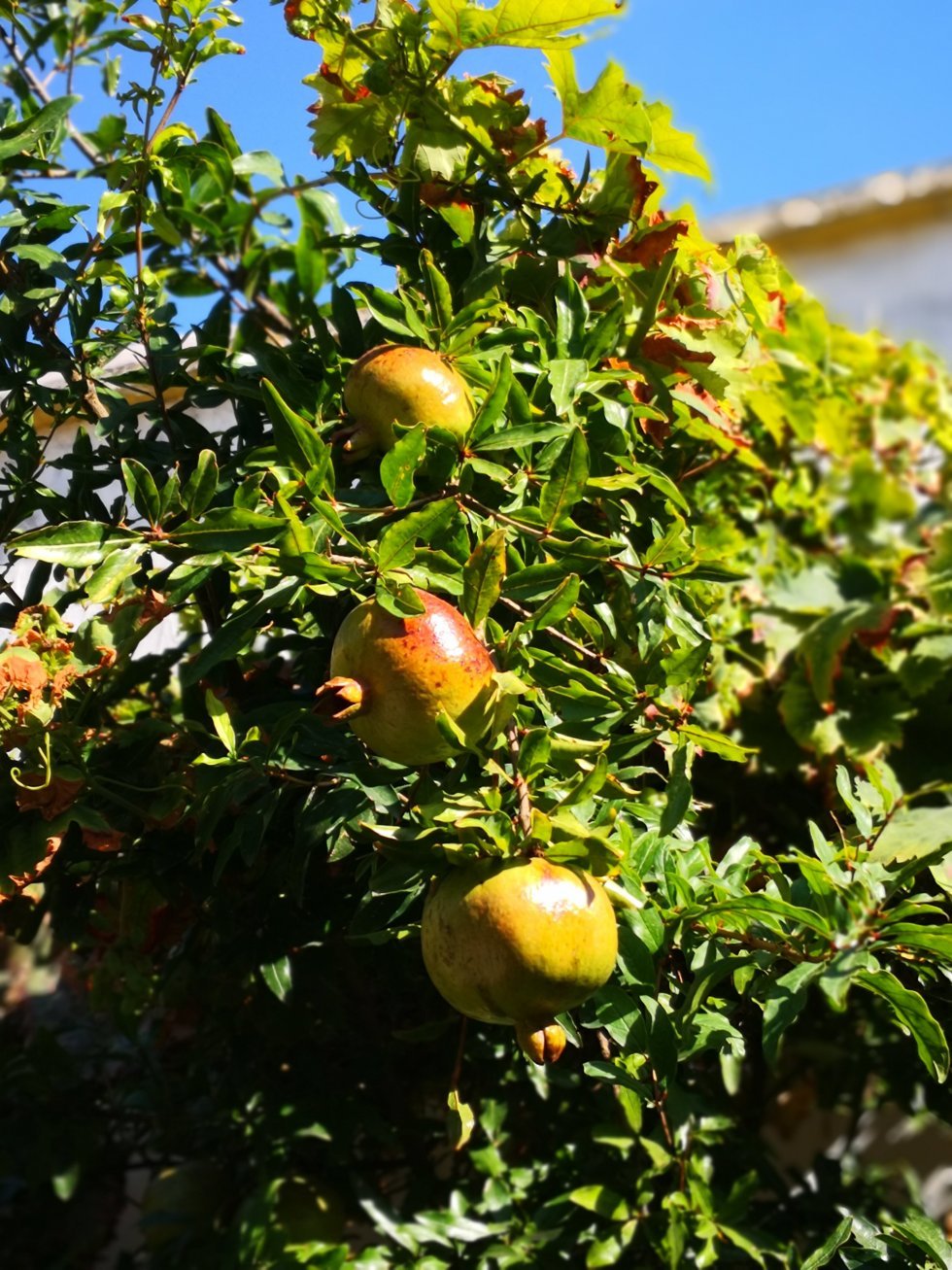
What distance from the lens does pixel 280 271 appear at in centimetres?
146

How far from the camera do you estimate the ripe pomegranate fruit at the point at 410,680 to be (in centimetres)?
75

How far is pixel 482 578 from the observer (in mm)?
810

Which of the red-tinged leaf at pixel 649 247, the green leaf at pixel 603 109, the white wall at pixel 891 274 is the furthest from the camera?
the white wall at pixel 891 274

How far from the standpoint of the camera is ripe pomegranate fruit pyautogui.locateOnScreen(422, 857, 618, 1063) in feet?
2.39

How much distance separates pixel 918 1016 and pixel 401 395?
2.12 feet

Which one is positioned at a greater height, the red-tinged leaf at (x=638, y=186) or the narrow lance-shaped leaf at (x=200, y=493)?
the red-tinged leaf at (x=638, y=186)

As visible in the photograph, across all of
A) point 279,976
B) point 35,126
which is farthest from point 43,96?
point 279,976

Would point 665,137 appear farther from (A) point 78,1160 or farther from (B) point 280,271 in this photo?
(A) point 78,1160

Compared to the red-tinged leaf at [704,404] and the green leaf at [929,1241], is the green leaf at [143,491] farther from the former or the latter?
the green leaf at [929,1241]

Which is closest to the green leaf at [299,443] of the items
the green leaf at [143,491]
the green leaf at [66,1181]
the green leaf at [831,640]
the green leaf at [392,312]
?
the green leaf at [143,491]

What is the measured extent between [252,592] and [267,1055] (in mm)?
804

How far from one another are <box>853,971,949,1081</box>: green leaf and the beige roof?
1728 millimetres

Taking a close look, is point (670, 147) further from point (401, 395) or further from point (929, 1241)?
point (929, 1241)

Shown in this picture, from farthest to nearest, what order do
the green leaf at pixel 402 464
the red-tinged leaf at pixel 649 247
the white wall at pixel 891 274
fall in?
the white wall at pixel 891 274 → the red-tinged leaf at pixel 649 247 → the green leaf at pixel 402 464
